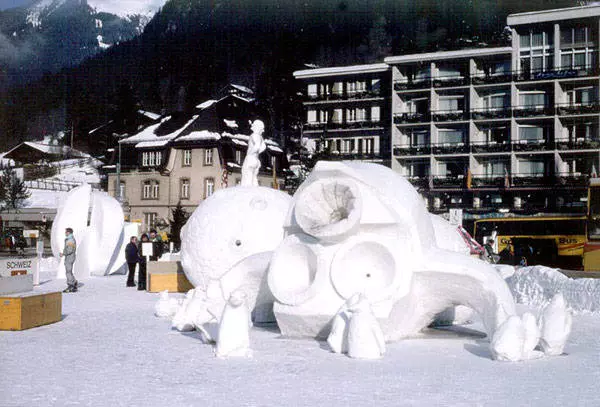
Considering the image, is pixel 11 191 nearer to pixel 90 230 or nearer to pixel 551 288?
pixel 90 230

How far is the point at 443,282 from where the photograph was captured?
38.7 ft

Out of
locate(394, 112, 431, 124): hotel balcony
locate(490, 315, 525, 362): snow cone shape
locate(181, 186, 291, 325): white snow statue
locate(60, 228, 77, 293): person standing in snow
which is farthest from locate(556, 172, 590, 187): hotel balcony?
locate(490, 315, 525, 362): snow cone shape

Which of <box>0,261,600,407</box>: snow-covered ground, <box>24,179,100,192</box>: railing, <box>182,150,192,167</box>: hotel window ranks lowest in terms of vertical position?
<box>0,261,600,407</box>: snow-covered ground

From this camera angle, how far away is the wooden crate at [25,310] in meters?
13.2

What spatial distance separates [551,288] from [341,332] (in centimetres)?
882

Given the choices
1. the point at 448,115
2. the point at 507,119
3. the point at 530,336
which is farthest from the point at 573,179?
the point at 530,336

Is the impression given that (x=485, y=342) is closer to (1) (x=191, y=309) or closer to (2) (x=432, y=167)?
(1) (x=191, y=309)

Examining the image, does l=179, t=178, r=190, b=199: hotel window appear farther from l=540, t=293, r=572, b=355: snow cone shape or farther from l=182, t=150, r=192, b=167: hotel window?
l=540, t=293, r=572, b=355: snow cone shape

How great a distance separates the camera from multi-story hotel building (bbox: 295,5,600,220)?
157 ft

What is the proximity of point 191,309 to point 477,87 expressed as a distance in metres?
42.1

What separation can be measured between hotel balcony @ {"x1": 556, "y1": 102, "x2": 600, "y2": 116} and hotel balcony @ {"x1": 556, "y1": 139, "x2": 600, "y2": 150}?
1756 millimetres

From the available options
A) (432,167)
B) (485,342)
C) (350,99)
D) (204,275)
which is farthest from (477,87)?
(485,342)

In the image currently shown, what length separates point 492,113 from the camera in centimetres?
5038

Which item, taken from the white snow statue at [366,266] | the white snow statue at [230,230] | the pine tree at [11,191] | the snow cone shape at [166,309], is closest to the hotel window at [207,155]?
the pine tree at [11,191]
